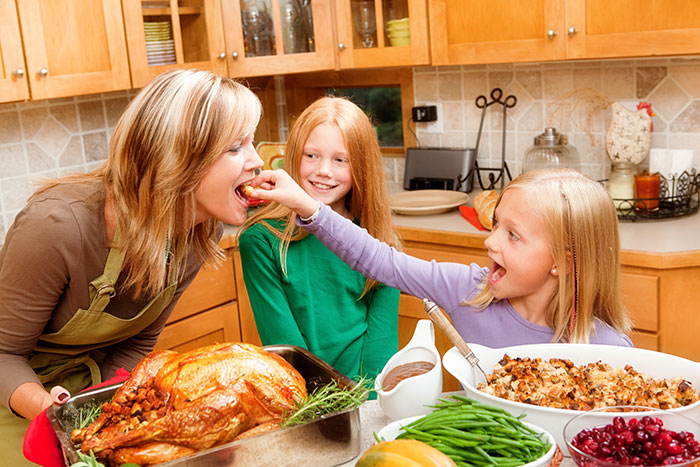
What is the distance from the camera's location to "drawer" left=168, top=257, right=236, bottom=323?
261 centimetres

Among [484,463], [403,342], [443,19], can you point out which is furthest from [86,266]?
[443,19]

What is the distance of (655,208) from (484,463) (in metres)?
1.84

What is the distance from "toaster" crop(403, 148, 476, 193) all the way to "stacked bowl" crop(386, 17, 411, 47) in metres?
0.50

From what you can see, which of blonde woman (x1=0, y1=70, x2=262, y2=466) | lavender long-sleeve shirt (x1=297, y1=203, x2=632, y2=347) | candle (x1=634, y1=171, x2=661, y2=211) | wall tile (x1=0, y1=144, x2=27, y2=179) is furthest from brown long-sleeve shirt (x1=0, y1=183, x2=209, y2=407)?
candle (x1=634, y1=171, x2=661, y2=211)

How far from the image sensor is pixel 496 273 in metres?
1.40

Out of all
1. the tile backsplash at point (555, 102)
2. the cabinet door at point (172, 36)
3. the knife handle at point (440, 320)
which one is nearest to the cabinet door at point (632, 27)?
the tile backsplash at point (555, 102)

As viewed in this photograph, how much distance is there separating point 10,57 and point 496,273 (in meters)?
1.67

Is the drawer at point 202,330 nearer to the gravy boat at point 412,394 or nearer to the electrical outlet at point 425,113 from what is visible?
the electrical outlet at point 425,113

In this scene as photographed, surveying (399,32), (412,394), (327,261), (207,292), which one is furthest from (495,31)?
(412,394)

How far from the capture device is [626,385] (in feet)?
3.37

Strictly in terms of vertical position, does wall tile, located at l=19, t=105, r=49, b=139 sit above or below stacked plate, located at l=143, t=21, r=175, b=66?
below

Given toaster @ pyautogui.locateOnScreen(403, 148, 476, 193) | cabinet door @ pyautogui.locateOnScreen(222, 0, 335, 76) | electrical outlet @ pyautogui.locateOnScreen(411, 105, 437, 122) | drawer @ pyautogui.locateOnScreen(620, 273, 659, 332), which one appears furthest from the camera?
electrical outlet @ pyautogui.locateOnScreen(411, 105, 437, 122)

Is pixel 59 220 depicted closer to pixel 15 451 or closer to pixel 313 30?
pixel 15 451

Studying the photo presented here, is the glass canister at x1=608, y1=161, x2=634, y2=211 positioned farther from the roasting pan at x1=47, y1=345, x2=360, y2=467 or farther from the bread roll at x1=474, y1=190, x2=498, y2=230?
the roasting pan at x1=47, y1=345, x2=360, y2=467
